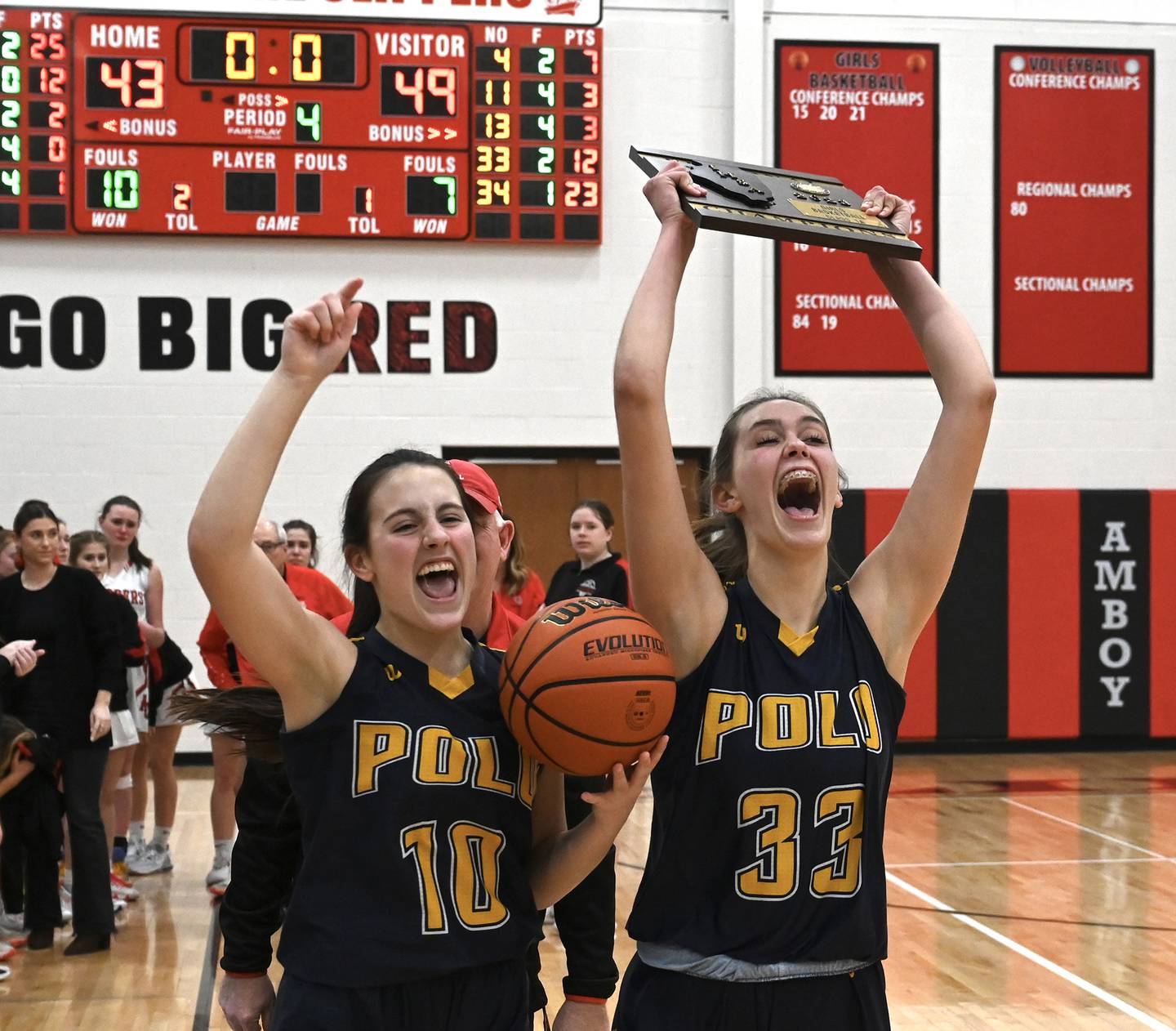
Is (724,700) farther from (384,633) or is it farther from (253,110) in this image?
(253,110)

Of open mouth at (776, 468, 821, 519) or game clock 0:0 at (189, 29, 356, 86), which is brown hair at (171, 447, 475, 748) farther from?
game clock 0:0 at (189, 29, 356, 86)

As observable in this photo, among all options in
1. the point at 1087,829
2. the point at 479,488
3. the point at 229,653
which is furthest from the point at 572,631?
the point at 1087,829

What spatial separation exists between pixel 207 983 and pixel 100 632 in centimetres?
146

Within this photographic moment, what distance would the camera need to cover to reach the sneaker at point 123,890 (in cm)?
609

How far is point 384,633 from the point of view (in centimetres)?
207

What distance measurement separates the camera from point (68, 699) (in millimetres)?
5340

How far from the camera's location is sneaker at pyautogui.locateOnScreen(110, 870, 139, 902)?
6.09 meters

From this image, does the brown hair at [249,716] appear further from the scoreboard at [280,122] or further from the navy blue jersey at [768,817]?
the scoreboard at [280,122]

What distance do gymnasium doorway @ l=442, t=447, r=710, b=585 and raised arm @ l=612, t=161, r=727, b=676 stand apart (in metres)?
7.91

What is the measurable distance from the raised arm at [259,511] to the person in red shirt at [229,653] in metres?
3.86

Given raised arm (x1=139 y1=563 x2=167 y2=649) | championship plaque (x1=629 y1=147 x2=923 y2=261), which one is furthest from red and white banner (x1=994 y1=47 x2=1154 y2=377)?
championship plaque (x1=629 y1=147 x2=923 y2=261)

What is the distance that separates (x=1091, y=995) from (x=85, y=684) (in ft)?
→ 12.6

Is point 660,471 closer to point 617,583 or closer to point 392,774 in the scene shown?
point 392,774

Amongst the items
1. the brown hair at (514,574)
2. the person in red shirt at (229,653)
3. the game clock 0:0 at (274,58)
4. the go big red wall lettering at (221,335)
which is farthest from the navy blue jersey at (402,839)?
the game clock 0:0 at (274,58)
